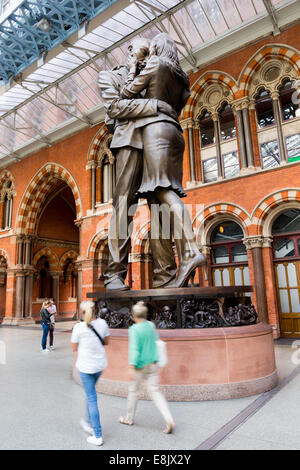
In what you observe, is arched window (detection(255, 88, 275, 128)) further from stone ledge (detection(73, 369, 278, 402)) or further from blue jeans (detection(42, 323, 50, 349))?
stone ledge (detection(73, 369, 278, 402))

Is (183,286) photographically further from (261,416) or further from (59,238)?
(59,238)

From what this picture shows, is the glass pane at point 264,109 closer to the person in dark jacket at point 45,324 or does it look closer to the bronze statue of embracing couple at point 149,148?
the bronze statue of embracing couple at point 149,148

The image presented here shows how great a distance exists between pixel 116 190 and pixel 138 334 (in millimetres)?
2372

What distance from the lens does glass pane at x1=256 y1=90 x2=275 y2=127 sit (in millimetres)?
10578

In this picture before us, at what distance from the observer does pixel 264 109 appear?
35.2 feet

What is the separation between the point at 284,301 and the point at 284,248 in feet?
5.01

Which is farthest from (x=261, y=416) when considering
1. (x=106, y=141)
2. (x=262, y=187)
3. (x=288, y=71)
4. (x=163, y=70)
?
(x=106, y=141)

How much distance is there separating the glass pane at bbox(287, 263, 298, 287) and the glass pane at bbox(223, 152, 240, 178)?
3.34 m

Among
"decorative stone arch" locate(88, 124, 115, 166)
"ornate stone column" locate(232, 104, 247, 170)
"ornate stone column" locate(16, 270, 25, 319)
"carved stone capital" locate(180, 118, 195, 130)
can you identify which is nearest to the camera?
"ornate stone column" locate(232, 104, 247, 170)

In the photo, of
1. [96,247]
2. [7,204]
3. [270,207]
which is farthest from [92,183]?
[270,207]

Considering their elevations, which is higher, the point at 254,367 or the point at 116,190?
the point at 116,190

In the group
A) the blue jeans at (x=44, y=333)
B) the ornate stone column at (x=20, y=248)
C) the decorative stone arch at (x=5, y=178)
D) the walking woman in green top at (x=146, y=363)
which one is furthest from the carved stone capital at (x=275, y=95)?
the decorative stone arch at (x=5, y=178)

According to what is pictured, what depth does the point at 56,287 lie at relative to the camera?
20.5 m

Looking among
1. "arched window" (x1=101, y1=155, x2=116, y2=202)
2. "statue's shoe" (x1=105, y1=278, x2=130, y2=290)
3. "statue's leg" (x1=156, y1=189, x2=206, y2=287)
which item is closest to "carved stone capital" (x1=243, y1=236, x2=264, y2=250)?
"statue's leg" (x1=156, y1=189, x2=206, y2=287)
